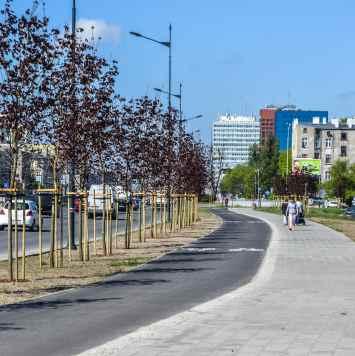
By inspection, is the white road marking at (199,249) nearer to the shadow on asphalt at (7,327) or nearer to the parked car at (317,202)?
the shadow on asphalt at (7,327)

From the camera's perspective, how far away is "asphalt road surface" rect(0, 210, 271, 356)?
11.3 m

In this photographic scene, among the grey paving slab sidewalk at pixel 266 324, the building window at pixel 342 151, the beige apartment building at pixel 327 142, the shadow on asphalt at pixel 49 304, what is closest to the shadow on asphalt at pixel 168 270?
the grey paving slab sidewalk at pixel 266 324

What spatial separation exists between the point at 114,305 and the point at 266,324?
3.25 m

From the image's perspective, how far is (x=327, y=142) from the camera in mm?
172000

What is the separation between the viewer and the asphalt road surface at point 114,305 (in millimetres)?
11344

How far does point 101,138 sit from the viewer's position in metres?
23.7

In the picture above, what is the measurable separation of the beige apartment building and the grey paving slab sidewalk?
149 meters

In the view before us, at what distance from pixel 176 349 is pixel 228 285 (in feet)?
27.8

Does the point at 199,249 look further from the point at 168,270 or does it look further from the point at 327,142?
the point at 327,142

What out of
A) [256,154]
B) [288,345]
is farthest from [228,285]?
[256,154]

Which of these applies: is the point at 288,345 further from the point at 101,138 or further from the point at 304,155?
the point at 304,155

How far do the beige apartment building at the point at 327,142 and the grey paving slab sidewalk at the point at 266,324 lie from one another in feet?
488

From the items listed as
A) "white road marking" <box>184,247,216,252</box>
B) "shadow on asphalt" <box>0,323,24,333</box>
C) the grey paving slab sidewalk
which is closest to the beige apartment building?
"white road marking" <box>184,247,216,252</box>

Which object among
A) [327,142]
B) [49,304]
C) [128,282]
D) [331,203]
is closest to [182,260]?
[128,282]
